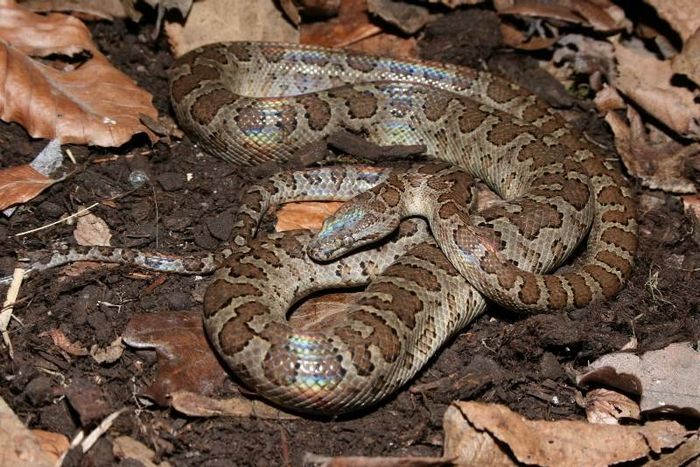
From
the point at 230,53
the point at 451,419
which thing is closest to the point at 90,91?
the point at 230,53

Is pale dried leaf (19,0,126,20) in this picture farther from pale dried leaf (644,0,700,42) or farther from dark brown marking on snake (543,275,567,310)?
pale dried leaf (644,0,700,42)

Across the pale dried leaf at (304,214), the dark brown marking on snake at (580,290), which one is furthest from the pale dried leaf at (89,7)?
the dark brown marking on snake at (580,290)

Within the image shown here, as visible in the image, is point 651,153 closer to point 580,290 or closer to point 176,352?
point 580,290

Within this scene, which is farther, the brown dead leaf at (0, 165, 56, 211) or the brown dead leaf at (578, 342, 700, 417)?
the brown dead leaf at (0, 165, 56, 211)

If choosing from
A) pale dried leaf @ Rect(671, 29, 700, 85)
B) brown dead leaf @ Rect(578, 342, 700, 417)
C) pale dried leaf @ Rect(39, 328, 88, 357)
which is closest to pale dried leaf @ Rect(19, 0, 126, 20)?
pale dried leaf @ Rect(39, 328, 88, 357)

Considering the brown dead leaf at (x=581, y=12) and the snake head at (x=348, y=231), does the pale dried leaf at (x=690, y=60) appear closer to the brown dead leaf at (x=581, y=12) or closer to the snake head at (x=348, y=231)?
the brown dead leaf at (x=581, y=12)

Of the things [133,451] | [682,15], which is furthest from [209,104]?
[682,15]
